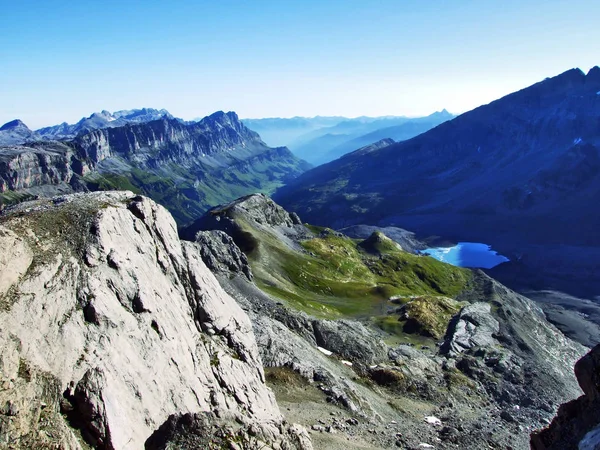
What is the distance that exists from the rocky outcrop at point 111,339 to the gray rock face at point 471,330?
221 feet

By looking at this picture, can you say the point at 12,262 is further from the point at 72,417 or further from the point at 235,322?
the point at 235,322

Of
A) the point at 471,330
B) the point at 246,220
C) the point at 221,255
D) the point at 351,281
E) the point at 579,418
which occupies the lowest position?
the point at 471,330

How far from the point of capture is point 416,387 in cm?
7538

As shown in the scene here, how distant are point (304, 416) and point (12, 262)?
3353 centimetres

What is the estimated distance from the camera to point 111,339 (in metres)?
35.4

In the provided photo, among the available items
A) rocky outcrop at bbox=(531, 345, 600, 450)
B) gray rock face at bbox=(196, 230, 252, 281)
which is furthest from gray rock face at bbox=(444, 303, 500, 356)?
rocky outcrop at bbox=(531, 345, 600, 450)

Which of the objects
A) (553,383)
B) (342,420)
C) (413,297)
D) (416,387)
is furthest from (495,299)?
(342,420)

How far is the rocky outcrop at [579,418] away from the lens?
113 ft

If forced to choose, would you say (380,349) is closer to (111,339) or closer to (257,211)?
(111,339)

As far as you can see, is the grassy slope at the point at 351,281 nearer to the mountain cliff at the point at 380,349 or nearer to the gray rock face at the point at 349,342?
the mountain cliff at the point at 380,349

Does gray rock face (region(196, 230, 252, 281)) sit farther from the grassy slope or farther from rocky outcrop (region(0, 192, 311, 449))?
rocky outcrop (region(0, 192, 311, 449))

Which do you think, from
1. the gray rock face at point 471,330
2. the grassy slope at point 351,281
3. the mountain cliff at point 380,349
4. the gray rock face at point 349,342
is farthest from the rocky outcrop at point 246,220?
the gray rock face at point 471,330

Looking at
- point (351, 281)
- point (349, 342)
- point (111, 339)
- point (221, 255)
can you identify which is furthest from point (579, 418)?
point (351, 281)

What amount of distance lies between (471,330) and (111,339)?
10095 cm
